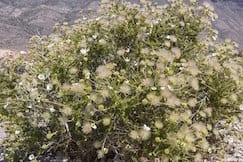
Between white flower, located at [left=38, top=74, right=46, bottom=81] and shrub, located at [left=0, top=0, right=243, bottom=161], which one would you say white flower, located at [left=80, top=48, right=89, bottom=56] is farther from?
white flower, located at [left=38, top=74, right=46, bottom=81]

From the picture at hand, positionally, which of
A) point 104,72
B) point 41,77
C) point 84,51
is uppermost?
point 104,72

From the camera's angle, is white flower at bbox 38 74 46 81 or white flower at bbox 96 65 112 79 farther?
white flower at bbox 38 74 46 81

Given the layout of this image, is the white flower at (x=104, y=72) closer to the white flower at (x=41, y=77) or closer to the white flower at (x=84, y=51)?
the white flower at (x=84, y=51)

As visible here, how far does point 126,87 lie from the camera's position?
503cm

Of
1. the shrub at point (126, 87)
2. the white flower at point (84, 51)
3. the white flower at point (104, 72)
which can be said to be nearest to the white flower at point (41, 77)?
the shrub at point (126, 87)

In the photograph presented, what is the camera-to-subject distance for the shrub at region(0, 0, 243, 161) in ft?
16.7

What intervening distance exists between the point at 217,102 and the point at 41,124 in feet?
7.71

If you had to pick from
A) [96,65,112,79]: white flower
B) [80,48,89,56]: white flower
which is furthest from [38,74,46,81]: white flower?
[96,65,112,79]: white flower

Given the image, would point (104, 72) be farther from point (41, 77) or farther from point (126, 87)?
point (41, 77)

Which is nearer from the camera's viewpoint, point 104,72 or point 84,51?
point 104,72


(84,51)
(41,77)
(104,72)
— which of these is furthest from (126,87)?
(41,77)

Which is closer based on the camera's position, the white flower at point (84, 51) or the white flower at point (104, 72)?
the white flower at point (104, 72)

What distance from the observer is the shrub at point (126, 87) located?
5.08m

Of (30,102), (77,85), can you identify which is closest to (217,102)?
(77,85)
